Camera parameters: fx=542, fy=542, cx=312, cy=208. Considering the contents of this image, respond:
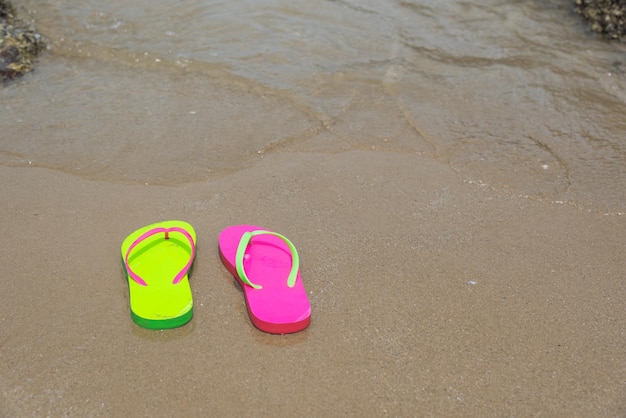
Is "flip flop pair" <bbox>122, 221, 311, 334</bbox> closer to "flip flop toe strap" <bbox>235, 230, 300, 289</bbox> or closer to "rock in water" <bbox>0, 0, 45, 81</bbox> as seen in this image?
"flip flop toe strap" <bbox>235, 230, 300, 289</bbox>

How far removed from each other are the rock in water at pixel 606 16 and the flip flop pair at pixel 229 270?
3.75 m

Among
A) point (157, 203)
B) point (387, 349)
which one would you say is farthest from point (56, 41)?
point (387, 349)

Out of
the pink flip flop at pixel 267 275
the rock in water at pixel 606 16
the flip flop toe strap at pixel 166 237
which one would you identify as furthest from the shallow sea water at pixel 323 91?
the pink flip flop at pixel 267 275

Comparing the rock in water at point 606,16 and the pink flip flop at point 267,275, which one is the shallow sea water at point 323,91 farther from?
the pink flip flop at point 267,275

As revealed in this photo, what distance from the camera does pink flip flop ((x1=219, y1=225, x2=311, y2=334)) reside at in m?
2.07

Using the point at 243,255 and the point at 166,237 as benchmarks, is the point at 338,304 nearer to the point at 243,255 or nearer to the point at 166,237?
the point at 243,255

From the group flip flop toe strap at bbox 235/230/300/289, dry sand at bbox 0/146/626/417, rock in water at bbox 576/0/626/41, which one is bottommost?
dry sand at bbox 0/146/626/417

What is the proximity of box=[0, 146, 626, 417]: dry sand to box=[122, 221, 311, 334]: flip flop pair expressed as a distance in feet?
0.23

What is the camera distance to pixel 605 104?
3.71 m

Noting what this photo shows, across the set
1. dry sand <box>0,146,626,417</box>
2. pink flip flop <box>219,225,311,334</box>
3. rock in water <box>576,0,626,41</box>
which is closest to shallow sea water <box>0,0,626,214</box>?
rock in water <box>576,0,626,41</box>

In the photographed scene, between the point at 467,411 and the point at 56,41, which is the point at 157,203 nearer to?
the point at 467,411

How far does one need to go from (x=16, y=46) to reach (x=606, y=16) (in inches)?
189

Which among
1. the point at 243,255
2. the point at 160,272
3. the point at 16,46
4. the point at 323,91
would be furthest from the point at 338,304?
the point at 16,46

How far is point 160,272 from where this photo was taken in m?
2.28
